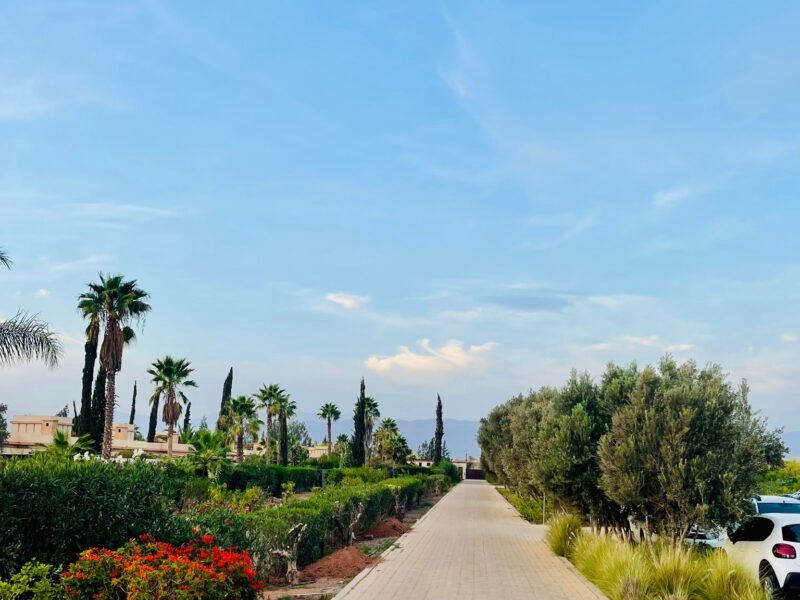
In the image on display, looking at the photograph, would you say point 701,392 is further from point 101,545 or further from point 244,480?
point 244,480

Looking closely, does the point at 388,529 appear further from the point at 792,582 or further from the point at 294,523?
the point at 792,582

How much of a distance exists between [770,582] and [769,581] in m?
0.02

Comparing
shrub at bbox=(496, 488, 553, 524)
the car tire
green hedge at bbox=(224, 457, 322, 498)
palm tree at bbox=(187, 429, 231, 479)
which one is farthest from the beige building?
the car tire

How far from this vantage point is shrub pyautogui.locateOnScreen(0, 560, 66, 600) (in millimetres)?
7340

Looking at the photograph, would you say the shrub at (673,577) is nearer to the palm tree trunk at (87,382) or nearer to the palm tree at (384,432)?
the palm tree trunk at (87,382)

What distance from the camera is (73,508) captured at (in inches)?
360

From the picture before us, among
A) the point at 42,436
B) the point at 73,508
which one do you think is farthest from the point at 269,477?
the point at 73,508

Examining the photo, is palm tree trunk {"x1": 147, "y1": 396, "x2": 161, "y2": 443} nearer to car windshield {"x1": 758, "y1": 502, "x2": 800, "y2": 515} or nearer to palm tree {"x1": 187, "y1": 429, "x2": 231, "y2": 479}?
palm tree {"x1": 187, "y1": 429, "x2": 231, "y2": 479}

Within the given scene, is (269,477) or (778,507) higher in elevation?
(778,507)

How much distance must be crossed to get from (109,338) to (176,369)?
16295 mm

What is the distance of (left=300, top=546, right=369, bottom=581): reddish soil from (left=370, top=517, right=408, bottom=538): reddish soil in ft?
23.2

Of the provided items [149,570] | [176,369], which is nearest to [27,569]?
[149,570]

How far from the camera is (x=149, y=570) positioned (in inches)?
306

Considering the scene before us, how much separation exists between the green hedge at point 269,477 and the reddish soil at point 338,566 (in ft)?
78.2
